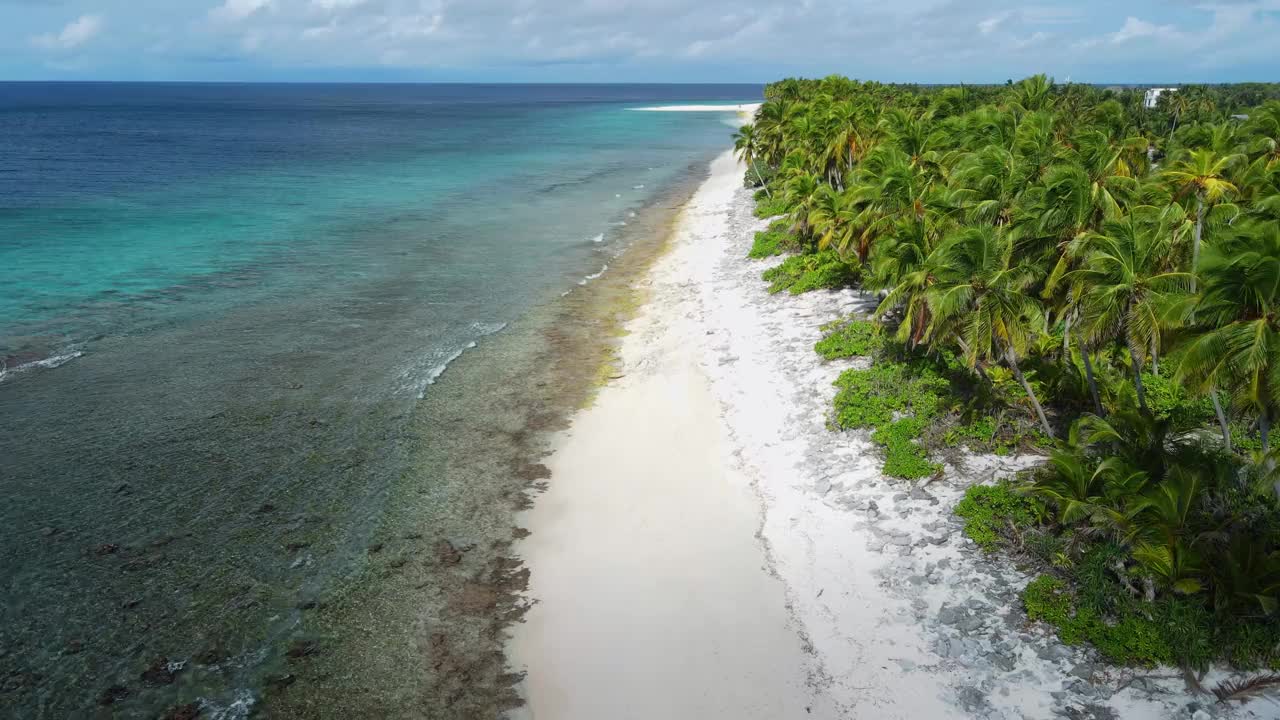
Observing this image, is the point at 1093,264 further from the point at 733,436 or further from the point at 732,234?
the point at 732,234

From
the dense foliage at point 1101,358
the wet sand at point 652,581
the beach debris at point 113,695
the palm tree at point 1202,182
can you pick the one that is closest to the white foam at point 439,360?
the wet sand at point 652,581

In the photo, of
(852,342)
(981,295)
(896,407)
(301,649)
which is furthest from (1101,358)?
(301,649)

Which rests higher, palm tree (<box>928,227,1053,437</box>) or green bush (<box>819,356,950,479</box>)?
palm tree (<box>928,227,1053,437</box>)

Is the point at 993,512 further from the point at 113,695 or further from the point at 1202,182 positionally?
the point at 113,695

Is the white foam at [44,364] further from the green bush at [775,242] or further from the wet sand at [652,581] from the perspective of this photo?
the green bush at [775,242]

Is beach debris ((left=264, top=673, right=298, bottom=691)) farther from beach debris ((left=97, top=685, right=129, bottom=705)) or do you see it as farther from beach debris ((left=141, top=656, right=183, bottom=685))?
beach debris ((left=97, top=685, right=129, bottom=705))

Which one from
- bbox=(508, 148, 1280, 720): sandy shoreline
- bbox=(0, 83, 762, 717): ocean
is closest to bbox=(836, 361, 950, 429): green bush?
bbox=(508, 148, 1280, 720): sandy shoreline
